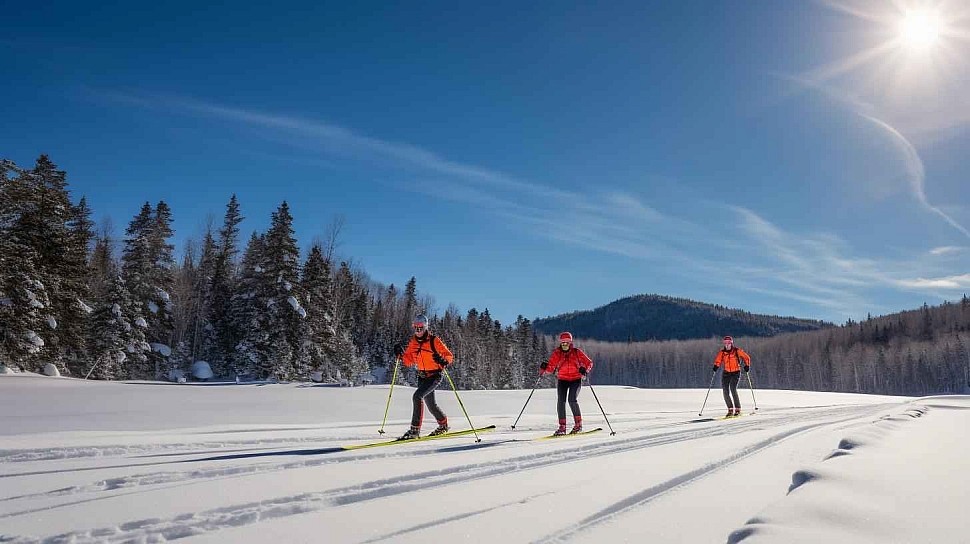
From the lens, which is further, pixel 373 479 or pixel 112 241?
pixel 112 241

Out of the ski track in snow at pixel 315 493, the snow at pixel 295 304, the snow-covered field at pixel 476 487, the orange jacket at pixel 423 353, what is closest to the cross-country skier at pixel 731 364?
the snow-covered field at pixel 476 487

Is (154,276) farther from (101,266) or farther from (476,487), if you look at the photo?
(476,487)

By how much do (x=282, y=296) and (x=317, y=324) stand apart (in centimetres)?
413

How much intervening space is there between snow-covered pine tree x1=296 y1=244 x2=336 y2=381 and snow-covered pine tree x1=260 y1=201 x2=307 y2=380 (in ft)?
2.51

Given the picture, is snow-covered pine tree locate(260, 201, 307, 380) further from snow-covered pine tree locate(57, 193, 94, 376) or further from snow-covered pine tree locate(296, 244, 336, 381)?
snow-covered pine tree locate(57, 193, 94, 376)

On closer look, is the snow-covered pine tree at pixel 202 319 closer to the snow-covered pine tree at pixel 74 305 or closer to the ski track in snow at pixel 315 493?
the snow-covered pine tree at pixel 74 305

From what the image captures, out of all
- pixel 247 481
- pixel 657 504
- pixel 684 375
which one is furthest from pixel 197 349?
pixel 684 375

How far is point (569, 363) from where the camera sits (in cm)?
1134

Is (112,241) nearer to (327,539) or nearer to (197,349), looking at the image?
(197,349)

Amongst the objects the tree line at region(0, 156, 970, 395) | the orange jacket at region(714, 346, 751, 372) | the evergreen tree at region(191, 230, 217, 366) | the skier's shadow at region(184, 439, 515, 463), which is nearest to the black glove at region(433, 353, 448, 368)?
the skier's shadow at region(184, 439, 515, 463)

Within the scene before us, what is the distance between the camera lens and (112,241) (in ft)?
191

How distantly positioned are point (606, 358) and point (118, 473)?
168646mm

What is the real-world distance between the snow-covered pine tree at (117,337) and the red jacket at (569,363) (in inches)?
1337

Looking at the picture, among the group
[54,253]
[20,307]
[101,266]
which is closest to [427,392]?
[20,307]
